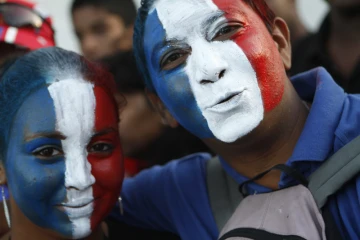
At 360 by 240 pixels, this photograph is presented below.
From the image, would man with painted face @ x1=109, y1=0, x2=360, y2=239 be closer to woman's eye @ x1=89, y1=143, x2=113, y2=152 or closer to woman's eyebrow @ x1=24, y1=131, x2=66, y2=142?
woman's eye @ x1=89, y1=143, x2=113, y2=152

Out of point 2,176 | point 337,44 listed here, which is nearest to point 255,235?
point 2,176

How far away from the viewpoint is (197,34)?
2141 mm

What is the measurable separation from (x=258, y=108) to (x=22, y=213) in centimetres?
85

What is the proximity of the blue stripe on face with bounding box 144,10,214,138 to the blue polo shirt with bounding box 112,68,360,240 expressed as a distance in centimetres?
24

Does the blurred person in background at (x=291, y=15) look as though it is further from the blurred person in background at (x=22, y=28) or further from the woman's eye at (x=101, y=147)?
the woman's eye at (x=101, y=147)

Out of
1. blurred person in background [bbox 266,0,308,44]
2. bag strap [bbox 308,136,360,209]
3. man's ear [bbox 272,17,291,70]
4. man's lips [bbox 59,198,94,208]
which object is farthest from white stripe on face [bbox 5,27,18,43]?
bag strap [bbox 308,136,360,209]

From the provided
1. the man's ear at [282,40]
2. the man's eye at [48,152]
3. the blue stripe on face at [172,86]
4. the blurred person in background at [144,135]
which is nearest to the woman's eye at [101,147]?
the man's eye at [48,152]

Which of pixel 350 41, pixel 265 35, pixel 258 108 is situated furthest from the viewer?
pixel 350 41

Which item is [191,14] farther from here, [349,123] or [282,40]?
[349,123]

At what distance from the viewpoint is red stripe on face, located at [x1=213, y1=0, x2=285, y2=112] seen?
82.7 inches

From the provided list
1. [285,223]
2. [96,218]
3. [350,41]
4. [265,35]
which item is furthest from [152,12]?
[350,41]

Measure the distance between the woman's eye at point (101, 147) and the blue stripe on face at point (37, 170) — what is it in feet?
0.39

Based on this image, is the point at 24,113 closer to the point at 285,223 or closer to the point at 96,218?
the point at 96,218

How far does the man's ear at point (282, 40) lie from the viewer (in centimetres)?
231
